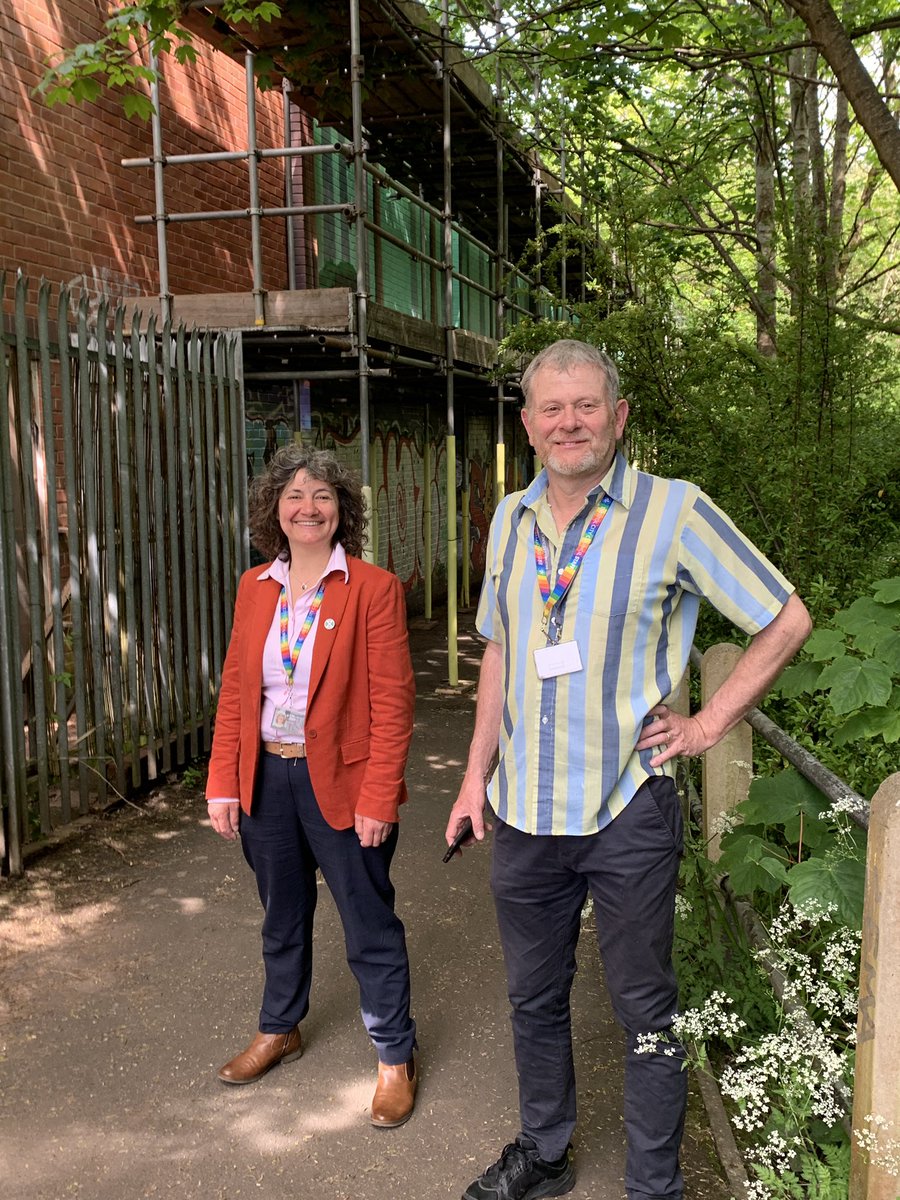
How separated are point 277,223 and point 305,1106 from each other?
8851mm

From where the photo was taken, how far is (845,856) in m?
2.60

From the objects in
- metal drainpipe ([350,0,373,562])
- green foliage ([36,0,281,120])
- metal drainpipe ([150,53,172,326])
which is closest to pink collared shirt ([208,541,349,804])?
metal drainpipe ([350,0,373,562])

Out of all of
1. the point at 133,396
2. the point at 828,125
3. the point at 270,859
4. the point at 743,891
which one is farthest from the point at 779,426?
the point at 828,125

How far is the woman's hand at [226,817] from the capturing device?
121 inches

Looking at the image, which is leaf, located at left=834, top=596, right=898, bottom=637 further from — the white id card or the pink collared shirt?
the pink collared shirt

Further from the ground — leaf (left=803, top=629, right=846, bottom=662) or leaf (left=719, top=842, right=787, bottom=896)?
leaf (left=803, top=629, right=846, bottom=662)

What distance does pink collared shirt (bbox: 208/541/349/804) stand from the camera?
296cm

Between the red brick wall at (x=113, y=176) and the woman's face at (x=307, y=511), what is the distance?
4356mm

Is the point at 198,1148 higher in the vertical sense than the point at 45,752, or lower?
lower

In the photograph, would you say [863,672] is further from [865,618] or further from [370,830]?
[370,830]

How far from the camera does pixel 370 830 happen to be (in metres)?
2.91

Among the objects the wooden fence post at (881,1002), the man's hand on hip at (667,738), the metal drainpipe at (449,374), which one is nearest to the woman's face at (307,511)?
the man's hand on hip at (667,738)

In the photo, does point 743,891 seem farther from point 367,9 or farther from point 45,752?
point 367,9

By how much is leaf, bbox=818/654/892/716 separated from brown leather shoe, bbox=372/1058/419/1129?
1.67m
